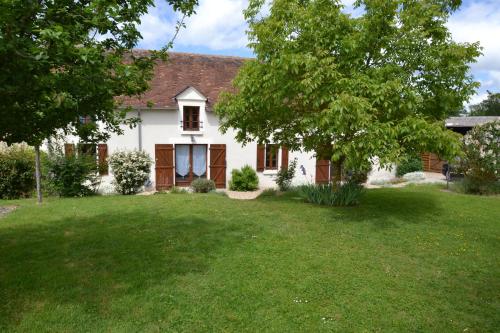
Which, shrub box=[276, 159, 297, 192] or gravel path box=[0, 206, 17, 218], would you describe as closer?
gravel path box=[0, 206, 17, 218]

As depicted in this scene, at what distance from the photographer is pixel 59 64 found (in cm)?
366

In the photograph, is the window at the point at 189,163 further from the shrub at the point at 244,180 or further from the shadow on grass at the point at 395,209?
the shadow on grass at the point at 395,209

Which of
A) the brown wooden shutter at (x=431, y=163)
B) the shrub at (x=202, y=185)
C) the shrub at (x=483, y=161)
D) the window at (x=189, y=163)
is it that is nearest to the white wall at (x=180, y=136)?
the window at (x=189, y=163)

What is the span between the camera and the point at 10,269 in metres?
5.40

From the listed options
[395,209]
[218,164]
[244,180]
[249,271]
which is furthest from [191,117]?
[249,271]

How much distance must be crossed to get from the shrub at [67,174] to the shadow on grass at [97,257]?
5.11 metres

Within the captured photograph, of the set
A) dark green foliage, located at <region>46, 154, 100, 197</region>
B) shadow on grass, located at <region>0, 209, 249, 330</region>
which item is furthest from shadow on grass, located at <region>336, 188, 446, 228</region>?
dark green foliage, located at <region>46, 154, 100, 197</region>

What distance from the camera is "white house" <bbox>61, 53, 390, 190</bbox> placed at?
51.7 ft

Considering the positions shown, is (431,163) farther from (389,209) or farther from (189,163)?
(189,163)

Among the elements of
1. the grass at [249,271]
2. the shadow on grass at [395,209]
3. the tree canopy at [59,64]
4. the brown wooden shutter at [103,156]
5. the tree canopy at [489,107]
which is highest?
the tree canopy at [489,107]

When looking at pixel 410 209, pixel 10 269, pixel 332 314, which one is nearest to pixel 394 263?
pixel 332 314

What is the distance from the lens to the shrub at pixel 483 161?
13773 millimetres

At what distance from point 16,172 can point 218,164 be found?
8098 millimetres

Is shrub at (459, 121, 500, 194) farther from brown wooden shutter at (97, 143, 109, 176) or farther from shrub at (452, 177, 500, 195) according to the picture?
brown wooden shutter at (97, 143, 109, 176)
